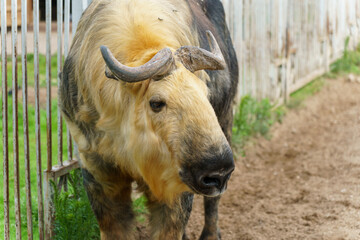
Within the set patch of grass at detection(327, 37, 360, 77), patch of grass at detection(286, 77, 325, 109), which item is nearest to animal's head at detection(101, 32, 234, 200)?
patch of grass at detection(286, 77, 325, 109)

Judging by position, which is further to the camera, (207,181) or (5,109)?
(5,109)

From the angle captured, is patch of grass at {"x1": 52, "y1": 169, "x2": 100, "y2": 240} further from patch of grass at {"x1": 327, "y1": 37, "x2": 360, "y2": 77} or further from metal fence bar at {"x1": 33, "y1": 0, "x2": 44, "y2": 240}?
patch of grass at {"x1": 327, "y1": 37, "x2": 360, "y2": 77}

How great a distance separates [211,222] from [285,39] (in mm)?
4420

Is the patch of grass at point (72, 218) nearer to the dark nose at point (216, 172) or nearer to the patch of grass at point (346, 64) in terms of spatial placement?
the dark nose at point (216, 172)

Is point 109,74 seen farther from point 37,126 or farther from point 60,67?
point 60,67

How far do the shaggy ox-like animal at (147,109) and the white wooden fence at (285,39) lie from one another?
305 centimetres

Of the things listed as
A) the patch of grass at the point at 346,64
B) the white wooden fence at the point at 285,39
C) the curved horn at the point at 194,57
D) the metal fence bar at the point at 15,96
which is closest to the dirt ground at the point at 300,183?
the white wooden fence at the point at 285,39

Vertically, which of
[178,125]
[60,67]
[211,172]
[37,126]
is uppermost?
[178,125]

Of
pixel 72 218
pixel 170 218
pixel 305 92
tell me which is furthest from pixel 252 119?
pixel 170 218

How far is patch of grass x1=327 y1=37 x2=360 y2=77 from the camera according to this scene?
1064cm

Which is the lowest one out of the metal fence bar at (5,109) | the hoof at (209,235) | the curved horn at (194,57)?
the hoof at (209,235)

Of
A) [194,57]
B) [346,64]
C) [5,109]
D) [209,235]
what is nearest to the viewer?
[194,57]

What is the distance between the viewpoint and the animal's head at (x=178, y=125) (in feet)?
9.69

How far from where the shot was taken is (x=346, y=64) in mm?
10828
